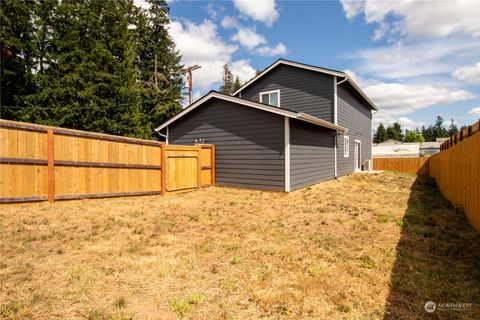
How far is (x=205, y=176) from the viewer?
443 inches

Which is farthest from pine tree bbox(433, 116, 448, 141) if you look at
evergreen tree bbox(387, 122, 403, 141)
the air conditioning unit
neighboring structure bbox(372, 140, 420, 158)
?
the air conditioning unit

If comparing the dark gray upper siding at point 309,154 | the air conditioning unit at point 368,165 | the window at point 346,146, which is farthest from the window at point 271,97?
the air conditioning unit at point 368,165

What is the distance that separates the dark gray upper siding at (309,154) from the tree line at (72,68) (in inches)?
700

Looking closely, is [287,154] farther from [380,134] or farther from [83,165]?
[380,134]

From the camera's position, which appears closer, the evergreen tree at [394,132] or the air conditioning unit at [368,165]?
the air conditioning unit at [368,165]

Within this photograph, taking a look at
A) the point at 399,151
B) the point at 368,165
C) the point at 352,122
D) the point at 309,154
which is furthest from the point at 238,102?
the point at 399,151

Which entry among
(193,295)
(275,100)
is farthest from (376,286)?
(275,100)

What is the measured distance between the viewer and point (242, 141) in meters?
10.9

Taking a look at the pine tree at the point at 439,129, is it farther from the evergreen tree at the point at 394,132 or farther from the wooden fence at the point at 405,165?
the wooden fence at the point at 405,165

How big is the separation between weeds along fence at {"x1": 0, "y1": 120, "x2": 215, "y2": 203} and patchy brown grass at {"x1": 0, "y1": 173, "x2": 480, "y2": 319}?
52 centimetres

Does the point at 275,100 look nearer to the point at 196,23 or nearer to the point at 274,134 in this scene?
the point at 274,134

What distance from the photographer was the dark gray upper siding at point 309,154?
10367mm

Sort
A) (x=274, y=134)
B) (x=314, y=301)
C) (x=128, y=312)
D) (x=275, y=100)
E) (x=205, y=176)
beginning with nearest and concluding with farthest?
(x=128, y=312), (x=314, y=301), (x=274, y=134), (x=205, y=176), (x=275, y=100)

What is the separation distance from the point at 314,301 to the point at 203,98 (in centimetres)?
994
